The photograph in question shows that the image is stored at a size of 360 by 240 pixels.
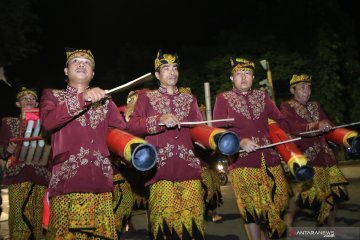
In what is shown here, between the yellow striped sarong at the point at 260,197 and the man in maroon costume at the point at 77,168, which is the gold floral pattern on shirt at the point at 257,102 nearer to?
the yellow striped sarong at the point at 260,197

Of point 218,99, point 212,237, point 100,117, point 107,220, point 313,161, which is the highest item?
point 218,99

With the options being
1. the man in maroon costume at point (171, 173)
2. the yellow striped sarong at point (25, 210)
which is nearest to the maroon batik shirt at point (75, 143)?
the man in maroon costume at point (171, 173)

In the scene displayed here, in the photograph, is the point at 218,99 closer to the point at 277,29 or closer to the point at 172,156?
the point at 172,156

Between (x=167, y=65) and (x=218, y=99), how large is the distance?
35.7 inches

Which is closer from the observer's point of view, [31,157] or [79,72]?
[79,72]

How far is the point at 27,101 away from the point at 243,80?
3.14 metres

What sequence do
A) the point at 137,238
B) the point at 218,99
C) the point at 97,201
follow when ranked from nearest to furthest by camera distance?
the point at 97,201, the point at 218,99, the point at 137,238

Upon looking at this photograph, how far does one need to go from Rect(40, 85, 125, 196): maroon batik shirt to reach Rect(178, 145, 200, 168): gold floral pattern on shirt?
88 cm

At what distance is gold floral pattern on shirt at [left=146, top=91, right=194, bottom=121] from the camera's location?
14.7ft

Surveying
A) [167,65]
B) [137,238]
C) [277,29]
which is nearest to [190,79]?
[277,29]

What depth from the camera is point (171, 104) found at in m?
4.50

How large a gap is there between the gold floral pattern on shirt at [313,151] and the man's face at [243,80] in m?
1.63

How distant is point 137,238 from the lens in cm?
677

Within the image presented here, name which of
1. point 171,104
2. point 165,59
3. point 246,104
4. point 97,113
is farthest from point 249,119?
point 97,113
